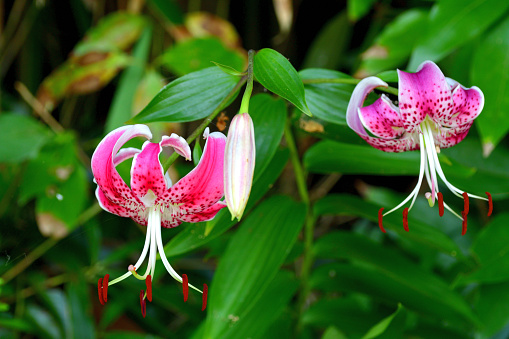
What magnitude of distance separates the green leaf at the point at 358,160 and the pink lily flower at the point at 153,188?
0.24m

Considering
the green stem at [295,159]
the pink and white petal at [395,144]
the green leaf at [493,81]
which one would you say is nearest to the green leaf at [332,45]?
the green leaf at [493,81]

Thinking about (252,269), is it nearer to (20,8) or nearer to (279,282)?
(279,282)

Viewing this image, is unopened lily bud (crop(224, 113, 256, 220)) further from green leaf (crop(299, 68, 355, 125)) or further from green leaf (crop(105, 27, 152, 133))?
green leaf (crop(105, 27, 152, 133))

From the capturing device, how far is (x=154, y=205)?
1.98ft

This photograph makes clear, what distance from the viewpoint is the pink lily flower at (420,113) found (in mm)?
538

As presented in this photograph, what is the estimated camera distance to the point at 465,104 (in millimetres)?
576

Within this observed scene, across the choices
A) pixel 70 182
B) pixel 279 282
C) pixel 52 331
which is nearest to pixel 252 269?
pixel 279 282

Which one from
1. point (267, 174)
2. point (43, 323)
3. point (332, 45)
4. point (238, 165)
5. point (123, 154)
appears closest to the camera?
point (238, 165)

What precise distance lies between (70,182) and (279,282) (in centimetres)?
48

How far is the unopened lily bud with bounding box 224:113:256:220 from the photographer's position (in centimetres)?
48

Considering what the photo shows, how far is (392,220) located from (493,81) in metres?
0.27

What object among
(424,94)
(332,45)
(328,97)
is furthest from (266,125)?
(332,45)

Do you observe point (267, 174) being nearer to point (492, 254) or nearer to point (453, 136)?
point (453, 136)

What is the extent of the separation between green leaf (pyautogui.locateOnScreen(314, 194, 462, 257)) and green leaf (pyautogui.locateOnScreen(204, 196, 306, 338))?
0.25 feet
